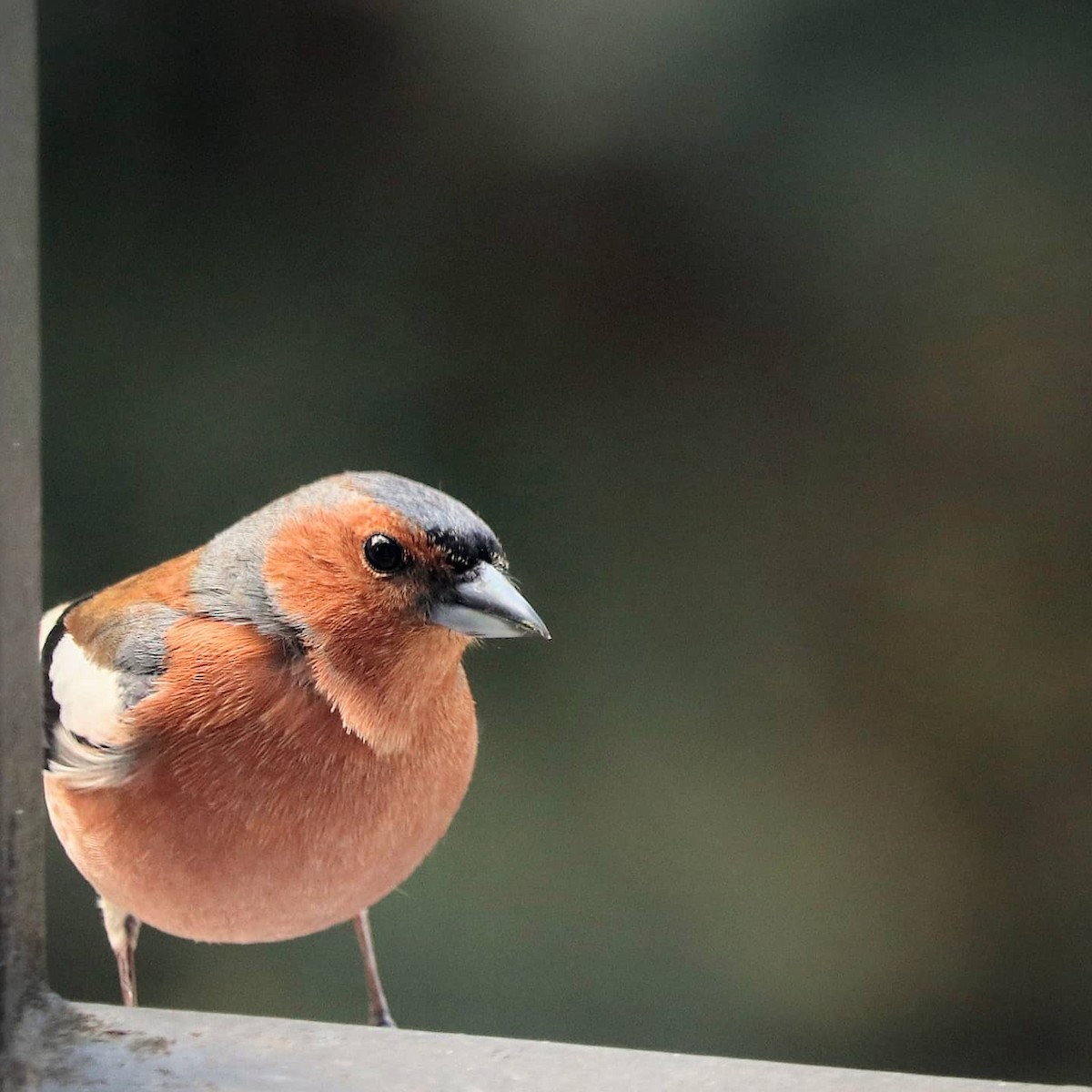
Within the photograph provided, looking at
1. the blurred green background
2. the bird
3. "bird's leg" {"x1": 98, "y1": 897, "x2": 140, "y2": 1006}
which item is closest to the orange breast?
the bird

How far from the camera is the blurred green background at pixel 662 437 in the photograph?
1.40m

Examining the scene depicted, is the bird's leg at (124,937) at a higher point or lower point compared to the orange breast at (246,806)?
lower

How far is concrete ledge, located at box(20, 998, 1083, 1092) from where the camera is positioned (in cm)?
79

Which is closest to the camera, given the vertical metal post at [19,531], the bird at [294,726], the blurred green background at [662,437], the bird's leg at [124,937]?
the vertical metal post at [19,531]

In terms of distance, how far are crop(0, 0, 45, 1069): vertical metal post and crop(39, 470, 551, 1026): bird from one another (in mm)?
65

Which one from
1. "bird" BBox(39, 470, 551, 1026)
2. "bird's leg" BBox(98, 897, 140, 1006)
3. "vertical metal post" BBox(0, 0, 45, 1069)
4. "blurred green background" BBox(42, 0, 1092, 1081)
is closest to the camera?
"vertical metal post" BBox(0, 0, 45, 1069)

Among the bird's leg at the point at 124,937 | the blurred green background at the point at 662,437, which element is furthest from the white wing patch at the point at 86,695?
the blurred green background at the point at 662,437

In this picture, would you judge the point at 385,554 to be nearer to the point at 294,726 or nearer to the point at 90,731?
the point at 294,726

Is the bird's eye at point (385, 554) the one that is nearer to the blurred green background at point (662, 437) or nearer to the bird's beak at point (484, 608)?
the bird's beak at point (484, 608)

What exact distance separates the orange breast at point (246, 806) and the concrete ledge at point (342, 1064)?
0.06 meters

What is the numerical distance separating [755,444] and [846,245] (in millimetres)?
253

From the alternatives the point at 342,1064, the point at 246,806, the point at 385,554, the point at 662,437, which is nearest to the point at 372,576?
the point at 385,554

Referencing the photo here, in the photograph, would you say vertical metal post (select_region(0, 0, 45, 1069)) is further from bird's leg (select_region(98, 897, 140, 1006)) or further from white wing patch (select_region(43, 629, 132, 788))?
bird's leg (select_region(98, 897, 140, 1006))

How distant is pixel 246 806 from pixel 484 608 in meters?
0.19
